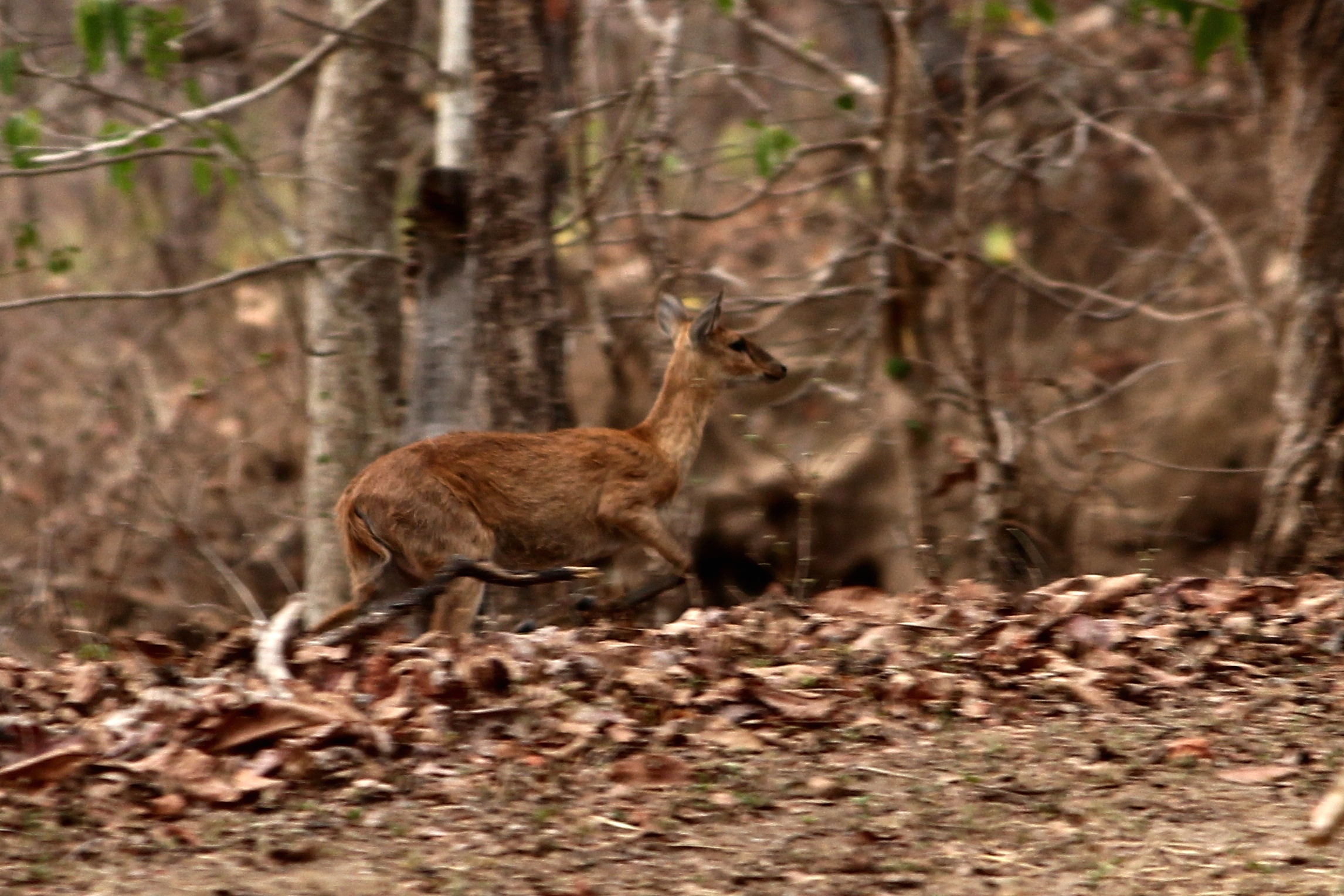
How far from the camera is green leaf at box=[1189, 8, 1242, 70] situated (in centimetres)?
815

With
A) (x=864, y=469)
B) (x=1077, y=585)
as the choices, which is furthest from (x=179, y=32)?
(x=1077, y=585)

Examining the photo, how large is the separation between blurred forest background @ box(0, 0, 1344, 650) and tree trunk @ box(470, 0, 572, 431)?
0.02 metres

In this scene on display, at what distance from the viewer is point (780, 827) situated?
4.75m

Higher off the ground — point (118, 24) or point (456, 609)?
point (118, 24)

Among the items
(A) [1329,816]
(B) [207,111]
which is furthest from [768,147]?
(A) [1329,816]

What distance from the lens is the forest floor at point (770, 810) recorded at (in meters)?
4.38

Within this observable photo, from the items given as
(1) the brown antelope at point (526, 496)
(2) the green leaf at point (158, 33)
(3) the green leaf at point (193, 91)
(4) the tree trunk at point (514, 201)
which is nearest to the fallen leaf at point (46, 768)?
(1) the brown antelope at point (526, 496)

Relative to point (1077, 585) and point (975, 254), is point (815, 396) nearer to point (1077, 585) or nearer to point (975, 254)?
point (975, 254)

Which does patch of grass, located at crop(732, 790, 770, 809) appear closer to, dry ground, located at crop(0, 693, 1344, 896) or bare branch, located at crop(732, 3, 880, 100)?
dry ground, located at crop(0, 693, 1344, 896)

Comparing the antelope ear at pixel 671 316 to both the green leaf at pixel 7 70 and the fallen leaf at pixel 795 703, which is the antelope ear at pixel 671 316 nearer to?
the green leaf at pixel 7 70

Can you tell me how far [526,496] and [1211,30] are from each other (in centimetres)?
419

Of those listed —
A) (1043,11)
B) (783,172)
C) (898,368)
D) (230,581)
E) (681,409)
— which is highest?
(1043,11)

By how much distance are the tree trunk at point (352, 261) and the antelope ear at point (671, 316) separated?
2421 mm

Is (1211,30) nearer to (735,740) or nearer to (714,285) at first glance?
(735,740)
